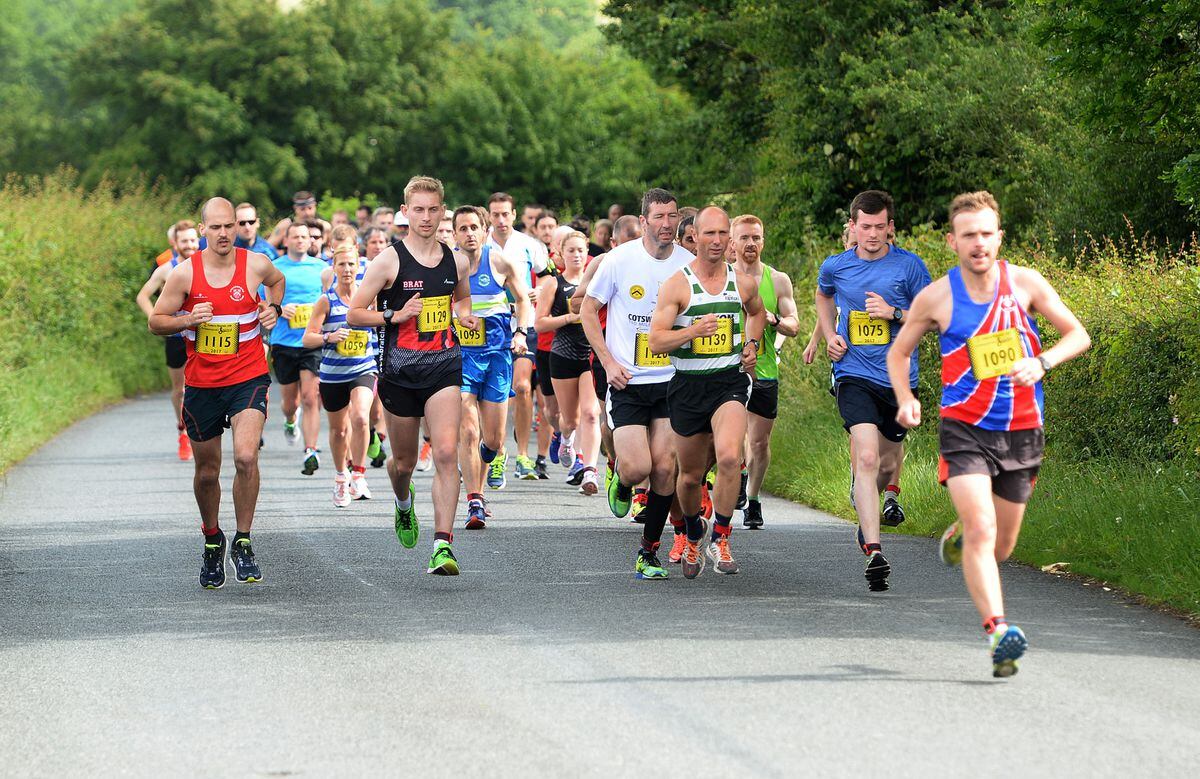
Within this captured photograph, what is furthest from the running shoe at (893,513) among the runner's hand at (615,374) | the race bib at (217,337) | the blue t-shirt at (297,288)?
the blue t-shirt at (297,288)

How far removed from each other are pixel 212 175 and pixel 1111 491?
4460cm

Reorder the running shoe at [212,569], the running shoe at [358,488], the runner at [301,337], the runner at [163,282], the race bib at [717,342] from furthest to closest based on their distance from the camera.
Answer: the runner at [163,282] < the runner at [301,337] < the running shoe at [358,488] < the running shoe at [212,569] < the race bib at [717,342]

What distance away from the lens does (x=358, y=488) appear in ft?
Answer: 46.5

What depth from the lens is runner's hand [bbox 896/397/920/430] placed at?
7688 millimetres

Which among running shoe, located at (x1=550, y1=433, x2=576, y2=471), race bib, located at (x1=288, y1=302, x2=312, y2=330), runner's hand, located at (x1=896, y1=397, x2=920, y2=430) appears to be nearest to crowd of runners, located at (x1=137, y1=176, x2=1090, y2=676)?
runner's hand, located at (x1=896, y1=397, x2=920, y2=430)

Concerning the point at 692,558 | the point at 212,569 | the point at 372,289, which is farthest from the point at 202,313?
the point at 692,558

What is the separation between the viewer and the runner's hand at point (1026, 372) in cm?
756

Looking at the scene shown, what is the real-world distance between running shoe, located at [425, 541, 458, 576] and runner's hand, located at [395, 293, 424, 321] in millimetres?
1216

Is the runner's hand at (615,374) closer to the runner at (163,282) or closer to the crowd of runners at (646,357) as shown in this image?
the crowd of runners at (646,357)

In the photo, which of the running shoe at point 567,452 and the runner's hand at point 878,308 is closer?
the runner's hand at point 878,308

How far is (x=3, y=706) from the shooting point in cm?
721

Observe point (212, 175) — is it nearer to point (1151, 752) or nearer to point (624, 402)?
point (624, 402)

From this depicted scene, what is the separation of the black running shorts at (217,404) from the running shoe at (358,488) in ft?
13.3

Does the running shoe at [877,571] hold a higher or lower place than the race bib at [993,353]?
lower
